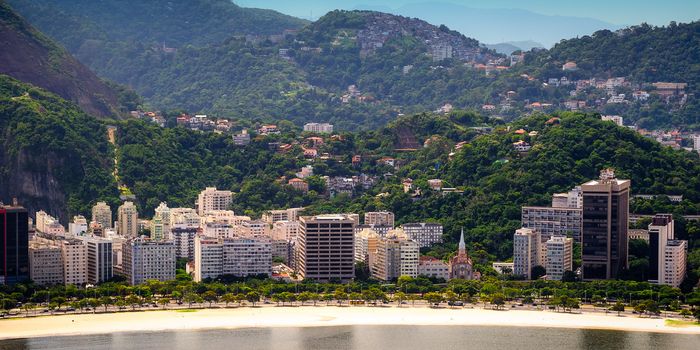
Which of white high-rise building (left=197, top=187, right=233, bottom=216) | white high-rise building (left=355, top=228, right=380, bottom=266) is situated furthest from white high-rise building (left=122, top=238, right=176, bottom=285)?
white high-rise building (left=197, top=187, right=233, bottom=216)

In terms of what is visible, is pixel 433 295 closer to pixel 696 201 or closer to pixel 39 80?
pixel 696 201

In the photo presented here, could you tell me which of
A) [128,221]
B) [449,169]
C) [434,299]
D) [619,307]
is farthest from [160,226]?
[619,307]

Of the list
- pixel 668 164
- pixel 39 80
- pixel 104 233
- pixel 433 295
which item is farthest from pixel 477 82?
pixel 433 295

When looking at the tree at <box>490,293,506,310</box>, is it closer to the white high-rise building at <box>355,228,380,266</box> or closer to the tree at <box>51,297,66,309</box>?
the white high-rise building at <box>355,228,380,266</box>

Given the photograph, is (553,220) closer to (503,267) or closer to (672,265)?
(503,267)

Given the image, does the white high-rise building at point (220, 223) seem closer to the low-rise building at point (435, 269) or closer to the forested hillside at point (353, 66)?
the low-rise building at point (435, 269)

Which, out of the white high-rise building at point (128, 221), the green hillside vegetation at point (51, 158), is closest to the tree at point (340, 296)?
the white high-rise building at point (128, 221)
